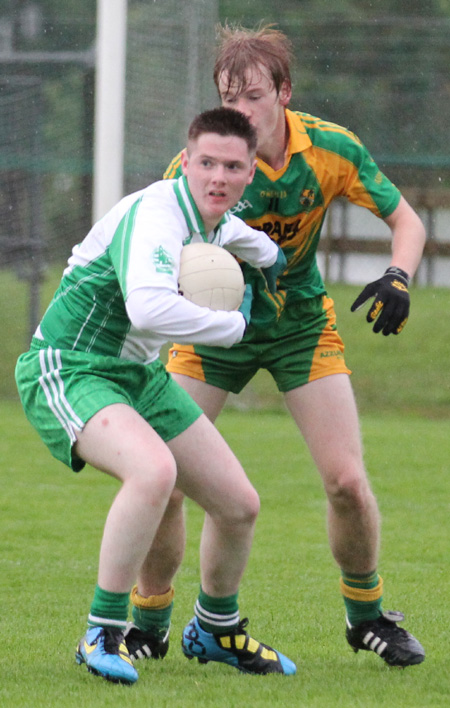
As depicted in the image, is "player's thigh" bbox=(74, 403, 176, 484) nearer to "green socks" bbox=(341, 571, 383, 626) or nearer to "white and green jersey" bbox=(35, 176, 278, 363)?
"white and green jersey" bbox=(35, 176, 278, 363)

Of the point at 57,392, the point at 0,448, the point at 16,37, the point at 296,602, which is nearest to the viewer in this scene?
the point at 57,392

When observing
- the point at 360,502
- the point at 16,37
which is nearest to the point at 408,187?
the point at 16,37

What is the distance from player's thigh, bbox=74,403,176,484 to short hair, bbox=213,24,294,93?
1.34 m

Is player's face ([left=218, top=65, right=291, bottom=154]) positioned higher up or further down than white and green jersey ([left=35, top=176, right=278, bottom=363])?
higher up

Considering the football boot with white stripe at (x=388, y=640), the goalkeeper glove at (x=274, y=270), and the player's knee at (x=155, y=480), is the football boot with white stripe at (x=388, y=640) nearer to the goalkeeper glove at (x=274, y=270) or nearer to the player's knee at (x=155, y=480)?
the player's knee at (x=155, y=480)

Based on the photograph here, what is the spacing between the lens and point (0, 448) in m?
8.88

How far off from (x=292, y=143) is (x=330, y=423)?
107cm

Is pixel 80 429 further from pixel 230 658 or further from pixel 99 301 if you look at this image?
pixel 230 658

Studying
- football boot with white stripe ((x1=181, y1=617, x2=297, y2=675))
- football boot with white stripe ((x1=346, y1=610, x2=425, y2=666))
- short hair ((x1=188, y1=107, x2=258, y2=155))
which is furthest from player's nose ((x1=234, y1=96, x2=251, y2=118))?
football boot with white stripe ((x1=346, y1=610, x2=425, y2=666))

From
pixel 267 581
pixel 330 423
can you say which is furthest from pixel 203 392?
pixel 267 581

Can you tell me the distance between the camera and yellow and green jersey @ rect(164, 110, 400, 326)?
4211mm

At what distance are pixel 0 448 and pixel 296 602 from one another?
4465 millimetres

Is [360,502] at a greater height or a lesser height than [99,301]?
lesser

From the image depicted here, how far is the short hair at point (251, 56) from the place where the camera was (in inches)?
158
